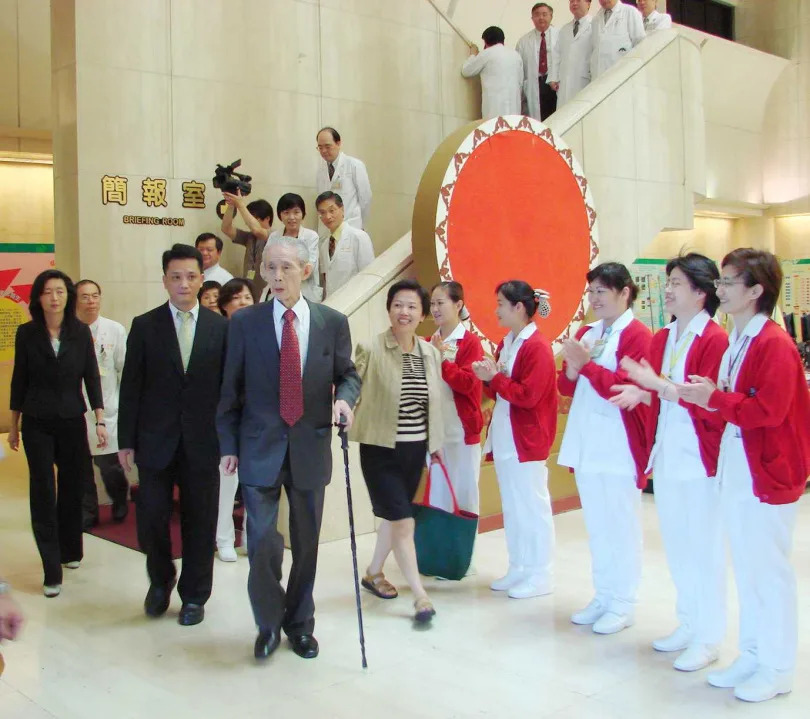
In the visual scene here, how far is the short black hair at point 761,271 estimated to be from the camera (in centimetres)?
343

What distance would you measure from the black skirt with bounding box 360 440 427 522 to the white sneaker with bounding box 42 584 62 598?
1795 millimetres

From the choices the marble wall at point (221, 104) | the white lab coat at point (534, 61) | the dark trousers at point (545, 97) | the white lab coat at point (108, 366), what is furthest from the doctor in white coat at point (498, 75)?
the white lab coat at point (108, 366)

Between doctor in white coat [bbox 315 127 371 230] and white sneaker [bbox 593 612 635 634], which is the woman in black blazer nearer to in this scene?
white sneaker [bbox 593 612 635 634]

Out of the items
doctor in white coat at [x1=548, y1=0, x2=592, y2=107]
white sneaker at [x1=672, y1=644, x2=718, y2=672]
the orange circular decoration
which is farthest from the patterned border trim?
white sneaker at [x1=672, y1=644, x2=718, y2=672]

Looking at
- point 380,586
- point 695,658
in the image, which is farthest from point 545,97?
point 695,658

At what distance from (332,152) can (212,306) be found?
220cm

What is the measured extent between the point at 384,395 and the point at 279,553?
92 cm

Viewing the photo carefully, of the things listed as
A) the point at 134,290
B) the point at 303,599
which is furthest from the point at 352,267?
the point at 303,599

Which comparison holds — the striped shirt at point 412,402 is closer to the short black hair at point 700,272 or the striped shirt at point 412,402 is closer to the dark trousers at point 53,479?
the short black hair at point 700,272

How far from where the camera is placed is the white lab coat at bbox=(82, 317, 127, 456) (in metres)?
6.56

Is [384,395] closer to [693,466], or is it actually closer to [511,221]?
[693,466]

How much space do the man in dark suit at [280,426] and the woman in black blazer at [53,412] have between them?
153 cm

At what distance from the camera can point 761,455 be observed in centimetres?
335

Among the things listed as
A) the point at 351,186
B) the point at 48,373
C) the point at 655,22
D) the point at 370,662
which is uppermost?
the point at 655,22
